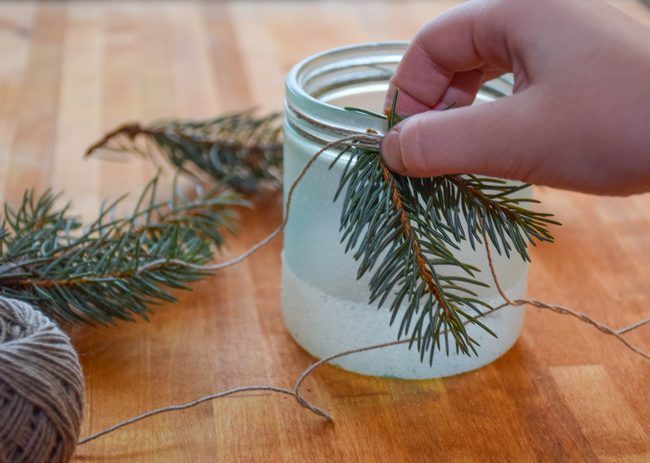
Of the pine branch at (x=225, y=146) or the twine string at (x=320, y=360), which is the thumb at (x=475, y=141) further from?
the pine branch at (x=225, y=146)

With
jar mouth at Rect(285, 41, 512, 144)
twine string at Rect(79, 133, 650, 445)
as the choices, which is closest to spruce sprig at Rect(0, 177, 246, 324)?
twine string at Rect(79, 133, 650, 445)

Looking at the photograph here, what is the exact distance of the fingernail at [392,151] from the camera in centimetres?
40

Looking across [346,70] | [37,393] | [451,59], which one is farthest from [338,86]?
[37,393]

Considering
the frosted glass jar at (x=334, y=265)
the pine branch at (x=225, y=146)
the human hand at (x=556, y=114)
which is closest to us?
the human hand at (x=556, y=114)

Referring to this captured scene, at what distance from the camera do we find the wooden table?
0.45 m

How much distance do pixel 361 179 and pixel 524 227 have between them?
0.08m

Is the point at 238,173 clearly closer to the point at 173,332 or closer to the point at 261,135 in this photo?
the point at 261,135

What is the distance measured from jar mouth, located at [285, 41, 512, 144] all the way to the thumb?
0.16 feet

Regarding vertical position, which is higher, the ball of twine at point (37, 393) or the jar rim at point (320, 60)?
the jar rim at point (320, 60)

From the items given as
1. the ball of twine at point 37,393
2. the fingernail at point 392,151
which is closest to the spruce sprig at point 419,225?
the fingernail at point 392,151

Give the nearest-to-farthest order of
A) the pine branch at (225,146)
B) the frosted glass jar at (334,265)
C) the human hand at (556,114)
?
the human hand at (556,114)
the frosted glass jar at (334,265)
the pine branch at (225,146)

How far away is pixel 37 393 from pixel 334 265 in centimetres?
18

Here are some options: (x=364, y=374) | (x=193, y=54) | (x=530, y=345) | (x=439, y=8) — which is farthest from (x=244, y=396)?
(x=439, y=8)

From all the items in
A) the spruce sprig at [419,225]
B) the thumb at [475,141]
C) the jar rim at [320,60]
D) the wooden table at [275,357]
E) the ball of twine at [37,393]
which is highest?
the thumb at [475,141]
